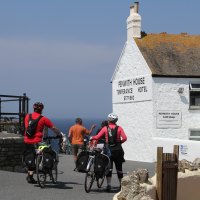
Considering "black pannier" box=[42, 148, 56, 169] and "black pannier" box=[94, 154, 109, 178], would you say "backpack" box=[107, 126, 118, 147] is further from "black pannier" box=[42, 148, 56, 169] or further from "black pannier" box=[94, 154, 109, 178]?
"black pannier" box=[42, 148, 56, 169]

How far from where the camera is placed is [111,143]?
12.4 metres

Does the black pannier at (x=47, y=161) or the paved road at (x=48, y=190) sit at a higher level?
the black pannier at (x=47, y=161)

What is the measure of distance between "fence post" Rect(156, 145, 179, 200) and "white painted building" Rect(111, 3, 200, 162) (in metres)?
16.4

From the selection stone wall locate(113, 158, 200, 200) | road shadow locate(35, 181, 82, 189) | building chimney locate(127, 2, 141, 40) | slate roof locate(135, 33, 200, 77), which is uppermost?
building chimney locate(127, 2, 141, 40)

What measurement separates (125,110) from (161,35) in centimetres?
444

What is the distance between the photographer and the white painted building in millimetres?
26705

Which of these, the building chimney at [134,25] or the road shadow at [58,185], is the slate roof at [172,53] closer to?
the building chimney at [134,25]

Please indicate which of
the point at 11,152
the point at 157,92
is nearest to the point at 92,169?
the point at 11,152

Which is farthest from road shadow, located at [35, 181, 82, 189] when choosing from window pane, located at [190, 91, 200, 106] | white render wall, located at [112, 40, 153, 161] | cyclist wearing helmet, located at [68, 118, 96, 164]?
window pane, located at [190, 91, 200, 106]

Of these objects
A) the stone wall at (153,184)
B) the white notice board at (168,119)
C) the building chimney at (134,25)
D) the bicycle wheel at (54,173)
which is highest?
the building chimney at (134,25)

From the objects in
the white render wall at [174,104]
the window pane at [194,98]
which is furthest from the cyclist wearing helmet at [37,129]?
the window pane at [194,98]

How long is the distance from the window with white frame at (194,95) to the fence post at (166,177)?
18627 mm

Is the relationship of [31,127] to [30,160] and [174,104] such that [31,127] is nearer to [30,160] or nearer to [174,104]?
[30,160]

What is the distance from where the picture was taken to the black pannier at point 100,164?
39.8 ft
